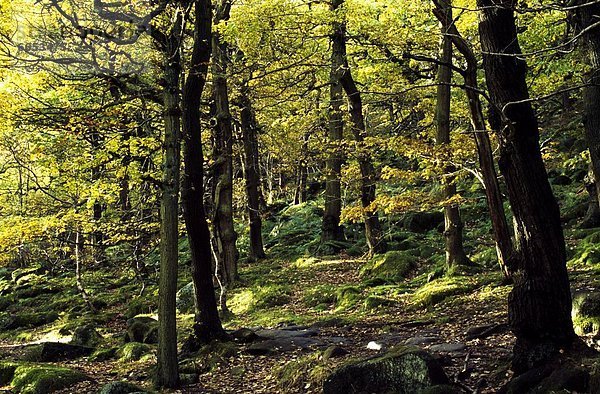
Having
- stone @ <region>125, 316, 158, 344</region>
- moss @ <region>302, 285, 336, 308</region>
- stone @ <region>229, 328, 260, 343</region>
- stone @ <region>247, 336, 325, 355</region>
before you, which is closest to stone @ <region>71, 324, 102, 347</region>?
stone @ <region>125, 316, 158, 344</region>

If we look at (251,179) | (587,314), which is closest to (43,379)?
(587,314)

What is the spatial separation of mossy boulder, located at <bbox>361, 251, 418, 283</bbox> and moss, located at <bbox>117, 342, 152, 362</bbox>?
226 inches

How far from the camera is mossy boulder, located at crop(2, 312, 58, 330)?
53.6ft

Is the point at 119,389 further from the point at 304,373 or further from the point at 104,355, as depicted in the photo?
the point at 104,355

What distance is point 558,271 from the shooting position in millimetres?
4855

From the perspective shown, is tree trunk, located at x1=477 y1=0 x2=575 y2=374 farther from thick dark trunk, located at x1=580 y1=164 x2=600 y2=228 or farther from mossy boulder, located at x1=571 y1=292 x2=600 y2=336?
thick dark trunk, located at x1=580 y1=164 x2=600 y2=228

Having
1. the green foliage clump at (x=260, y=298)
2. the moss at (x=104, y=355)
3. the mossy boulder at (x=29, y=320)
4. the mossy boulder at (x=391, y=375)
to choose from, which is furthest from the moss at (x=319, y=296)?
the mossy boulder at (x=29, y=320)

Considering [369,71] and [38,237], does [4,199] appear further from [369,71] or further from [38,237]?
[369,71]

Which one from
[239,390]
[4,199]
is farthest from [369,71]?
[4,199]

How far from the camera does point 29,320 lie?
16.5 m

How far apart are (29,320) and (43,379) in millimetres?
9510

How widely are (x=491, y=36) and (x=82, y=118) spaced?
5.65m

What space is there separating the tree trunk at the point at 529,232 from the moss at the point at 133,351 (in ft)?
24.5

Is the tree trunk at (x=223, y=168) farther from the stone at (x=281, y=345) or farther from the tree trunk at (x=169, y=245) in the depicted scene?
the stone at (x=281, y=345)
